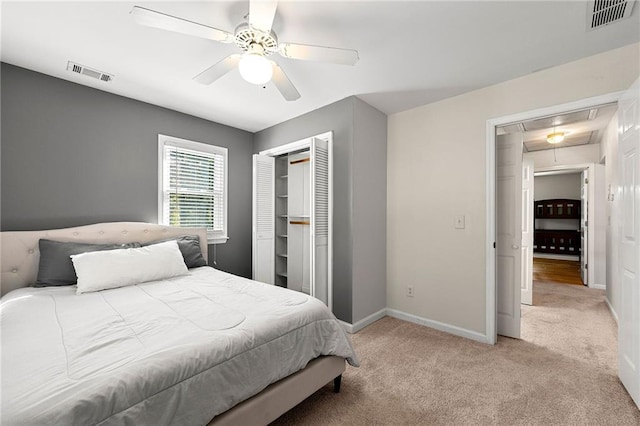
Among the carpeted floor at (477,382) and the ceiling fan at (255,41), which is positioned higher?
the ceiling fan at (255,41)

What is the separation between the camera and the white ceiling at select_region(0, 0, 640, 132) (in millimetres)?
1803

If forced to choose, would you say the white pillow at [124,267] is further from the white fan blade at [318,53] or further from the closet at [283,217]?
the white fan blade at [318,53]

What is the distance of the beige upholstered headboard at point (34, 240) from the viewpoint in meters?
2.31

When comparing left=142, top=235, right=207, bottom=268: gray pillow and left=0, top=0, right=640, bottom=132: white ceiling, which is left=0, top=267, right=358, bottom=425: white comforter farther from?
left=0, top=0, right=640, bottom=132: white ceiling

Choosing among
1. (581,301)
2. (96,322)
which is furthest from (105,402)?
(581,301)

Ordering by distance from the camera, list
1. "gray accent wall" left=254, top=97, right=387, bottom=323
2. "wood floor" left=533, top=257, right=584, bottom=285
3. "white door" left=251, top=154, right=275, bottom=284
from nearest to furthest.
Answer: "gray accent wall" left=254, top=97, right=387, bottom=323 → "white door" left=251, top=154, right=275, bottom=284 → "wood floor" left=533, top=257, right=584, bottom=285

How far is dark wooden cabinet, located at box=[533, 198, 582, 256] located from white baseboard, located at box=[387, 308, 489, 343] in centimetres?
719

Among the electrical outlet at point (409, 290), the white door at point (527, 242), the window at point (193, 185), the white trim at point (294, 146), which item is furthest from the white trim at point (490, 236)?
the window at point (193, 185)

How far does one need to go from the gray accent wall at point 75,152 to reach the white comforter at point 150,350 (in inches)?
36.5

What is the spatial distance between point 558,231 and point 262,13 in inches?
386

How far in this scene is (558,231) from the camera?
801cm

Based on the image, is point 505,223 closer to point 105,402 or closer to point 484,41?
point 484,41

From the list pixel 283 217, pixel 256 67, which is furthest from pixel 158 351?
pixel 283 217

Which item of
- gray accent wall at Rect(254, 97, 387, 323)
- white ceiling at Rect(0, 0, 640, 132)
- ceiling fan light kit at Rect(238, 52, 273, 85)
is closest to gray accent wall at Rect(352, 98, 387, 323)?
gray accent wall at Rect(254, 97, 387, 323)
